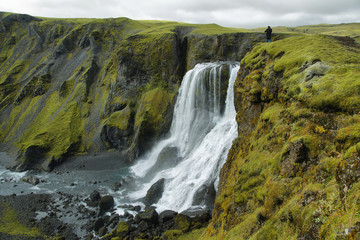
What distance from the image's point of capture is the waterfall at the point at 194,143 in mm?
24766

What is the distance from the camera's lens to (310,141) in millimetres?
8641

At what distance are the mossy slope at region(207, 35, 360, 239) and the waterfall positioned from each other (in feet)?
31.3

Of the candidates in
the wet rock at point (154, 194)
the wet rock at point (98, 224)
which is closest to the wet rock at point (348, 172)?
the wet rock at point (154, 194)

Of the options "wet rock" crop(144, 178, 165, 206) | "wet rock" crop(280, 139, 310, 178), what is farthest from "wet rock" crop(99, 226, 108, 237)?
"wet rock" crop(280, 139, 310, 178)

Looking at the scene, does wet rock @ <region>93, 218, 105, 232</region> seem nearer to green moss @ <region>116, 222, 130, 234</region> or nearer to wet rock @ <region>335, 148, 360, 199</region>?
green moss @ <region>116, 222, 130, 234</region>

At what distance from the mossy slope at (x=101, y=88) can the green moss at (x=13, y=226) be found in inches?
503

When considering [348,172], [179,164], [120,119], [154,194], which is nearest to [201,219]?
[154,194]

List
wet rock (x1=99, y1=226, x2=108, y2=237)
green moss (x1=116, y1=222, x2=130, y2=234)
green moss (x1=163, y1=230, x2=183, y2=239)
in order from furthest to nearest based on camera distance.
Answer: wet rock (x1=99, y1=226, x2=108, y2=237) → green moss (x1=116, y1=222, x2=130, y2=234) → green moss (x1=163, y1=230, x2=183, y2=239)

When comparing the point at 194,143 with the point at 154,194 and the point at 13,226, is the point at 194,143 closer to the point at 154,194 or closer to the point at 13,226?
the point at 154,194

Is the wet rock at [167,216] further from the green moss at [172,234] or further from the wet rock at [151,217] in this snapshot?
the green moss at [172,234]

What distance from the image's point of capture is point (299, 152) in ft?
28.5

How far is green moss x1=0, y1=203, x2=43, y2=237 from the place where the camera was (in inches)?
873

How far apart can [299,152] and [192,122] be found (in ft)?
87.4

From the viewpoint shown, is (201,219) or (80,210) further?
(80,210)
